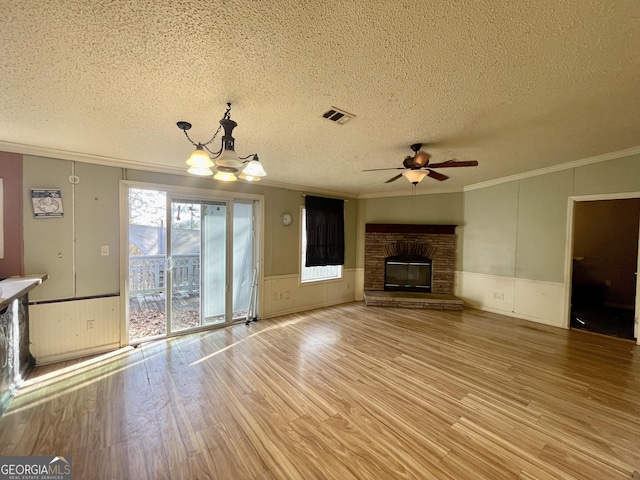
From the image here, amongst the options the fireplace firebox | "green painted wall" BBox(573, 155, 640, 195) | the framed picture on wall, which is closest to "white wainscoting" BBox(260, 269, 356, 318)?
the fireplace firebox

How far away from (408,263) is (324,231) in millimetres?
2087

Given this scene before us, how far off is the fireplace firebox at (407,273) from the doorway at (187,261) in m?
3.09

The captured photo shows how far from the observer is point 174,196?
363 cm

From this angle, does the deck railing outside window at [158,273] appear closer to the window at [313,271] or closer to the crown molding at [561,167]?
the window at [313,271]

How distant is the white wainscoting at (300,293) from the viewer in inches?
182

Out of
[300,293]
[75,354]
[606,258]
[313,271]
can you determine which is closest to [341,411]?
[300,293]

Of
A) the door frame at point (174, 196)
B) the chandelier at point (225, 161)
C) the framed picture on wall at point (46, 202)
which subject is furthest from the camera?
the door frame at point (174, 196)

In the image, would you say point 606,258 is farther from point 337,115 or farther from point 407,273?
point 337,115

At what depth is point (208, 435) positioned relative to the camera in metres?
1.81

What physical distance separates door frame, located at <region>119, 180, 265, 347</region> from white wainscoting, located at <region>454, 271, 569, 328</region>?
4184 millimetres

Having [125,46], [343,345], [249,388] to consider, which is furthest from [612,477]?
[125,46]

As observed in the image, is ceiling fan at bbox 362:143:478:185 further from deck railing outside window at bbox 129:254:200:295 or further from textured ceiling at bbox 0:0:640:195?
deck railing outside window at bbox 129:254:200:295

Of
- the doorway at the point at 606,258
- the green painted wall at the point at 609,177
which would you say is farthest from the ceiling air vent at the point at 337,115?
the doorway at the point at 606,258

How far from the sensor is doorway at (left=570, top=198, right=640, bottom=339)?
201 inches
